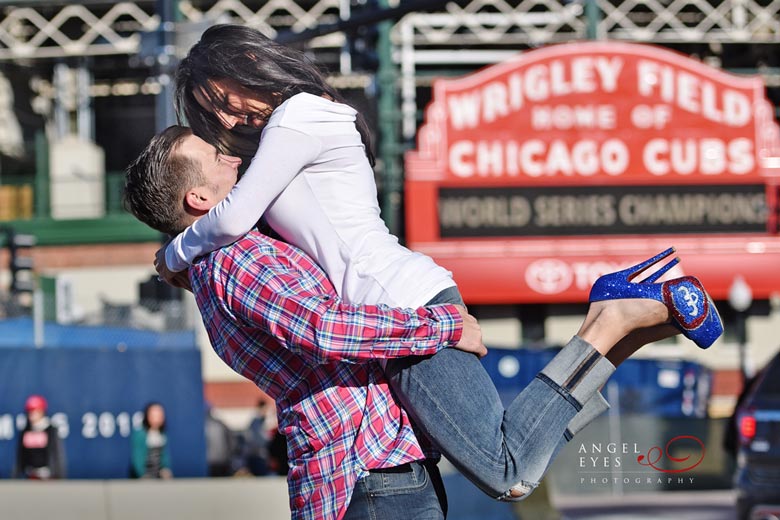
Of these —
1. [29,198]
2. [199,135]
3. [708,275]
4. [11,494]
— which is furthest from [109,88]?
[199,135]

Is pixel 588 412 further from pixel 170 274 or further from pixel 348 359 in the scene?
pixel 170 274

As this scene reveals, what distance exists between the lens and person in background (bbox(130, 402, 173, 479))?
989 cm

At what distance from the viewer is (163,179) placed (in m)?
2.65

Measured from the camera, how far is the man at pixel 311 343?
7.91 feet

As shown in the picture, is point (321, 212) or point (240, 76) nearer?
point (321, 212)

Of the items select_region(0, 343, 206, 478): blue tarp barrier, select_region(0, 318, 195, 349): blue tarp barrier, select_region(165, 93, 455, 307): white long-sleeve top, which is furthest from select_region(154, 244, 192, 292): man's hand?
select_region(0, 318, 195, 349): blue tarp barrier

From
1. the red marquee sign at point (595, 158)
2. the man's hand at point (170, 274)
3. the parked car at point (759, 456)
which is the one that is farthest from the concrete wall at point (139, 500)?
the red marquee sign at point (595, 158)

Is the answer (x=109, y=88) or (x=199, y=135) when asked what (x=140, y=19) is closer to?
(x=109, y=88)

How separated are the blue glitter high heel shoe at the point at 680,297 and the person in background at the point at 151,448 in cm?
775

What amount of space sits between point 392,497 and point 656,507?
20.8 feet

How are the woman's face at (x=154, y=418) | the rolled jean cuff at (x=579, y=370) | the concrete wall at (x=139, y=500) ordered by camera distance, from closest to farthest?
the rolled jean cuff at (x=579, y=370)
the concrete wall at (x=139, y=500)
the woman's face at (x=154, y=418)

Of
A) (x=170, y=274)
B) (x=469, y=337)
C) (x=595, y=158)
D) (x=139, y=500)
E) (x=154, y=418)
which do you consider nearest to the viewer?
(x=469, y=337)

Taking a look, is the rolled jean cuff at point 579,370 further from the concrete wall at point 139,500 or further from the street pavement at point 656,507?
the concrete wall at point 139,500

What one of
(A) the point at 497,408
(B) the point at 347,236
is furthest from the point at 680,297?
(B) the point at 347,236
